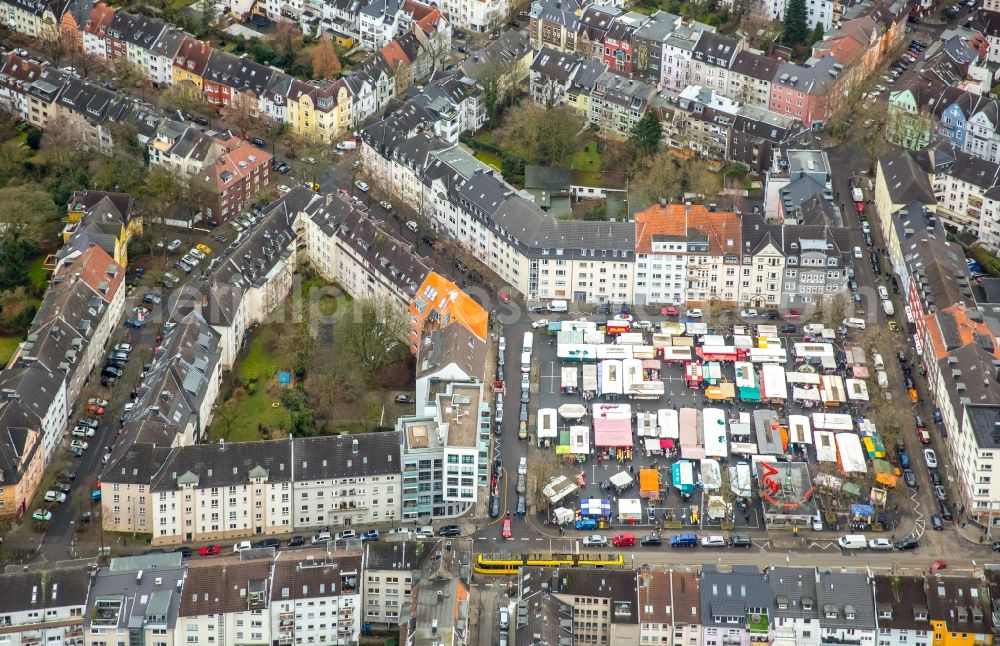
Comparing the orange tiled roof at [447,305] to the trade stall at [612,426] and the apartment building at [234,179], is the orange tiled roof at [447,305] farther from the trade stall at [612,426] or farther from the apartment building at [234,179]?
the apartment building at [234,179]

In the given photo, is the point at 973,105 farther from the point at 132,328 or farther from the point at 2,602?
the point at 2,602

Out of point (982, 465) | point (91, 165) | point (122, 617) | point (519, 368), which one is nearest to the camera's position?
point (122, 617)

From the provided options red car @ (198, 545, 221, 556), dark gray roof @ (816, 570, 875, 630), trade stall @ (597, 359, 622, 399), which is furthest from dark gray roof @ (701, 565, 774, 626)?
red car @ (198, 545, 221, 556)

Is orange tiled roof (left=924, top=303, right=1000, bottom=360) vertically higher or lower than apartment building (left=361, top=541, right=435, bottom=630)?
higher

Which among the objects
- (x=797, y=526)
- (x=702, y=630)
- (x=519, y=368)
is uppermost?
(x=519, y=368)

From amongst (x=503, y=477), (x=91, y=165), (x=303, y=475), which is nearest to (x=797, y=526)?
(x=503, y=477)

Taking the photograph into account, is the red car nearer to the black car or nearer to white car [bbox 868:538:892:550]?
the black car

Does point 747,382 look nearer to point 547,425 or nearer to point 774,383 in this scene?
point 774,383
